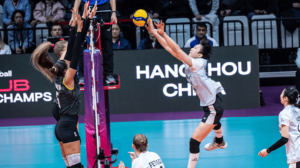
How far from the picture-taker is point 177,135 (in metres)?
6.88

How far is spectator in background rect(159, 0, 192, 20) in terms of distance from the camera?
439 inches

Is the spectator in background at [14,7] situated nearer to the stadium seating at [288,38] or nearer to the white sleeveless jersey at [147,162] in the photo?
the stadium seating at [288,38]

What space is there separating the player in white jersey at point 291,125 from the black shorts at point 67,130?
7.52ft

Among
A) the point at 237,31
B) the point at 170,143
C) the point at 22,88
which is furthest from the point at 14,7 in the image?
the point at 170,143

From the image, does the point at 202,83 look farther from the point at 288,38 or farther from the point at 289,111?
the point at 288,38

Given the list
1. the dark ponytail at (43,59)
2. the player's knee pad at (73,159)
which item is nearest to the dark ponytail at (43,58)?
the dark ponytail at (43,59)

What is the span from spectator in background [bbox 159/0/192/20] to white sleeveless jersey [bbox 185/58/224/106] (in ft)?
21.1

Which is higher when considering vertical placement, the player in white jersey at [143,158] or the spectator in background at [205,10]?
the spectator in background at [205,10]

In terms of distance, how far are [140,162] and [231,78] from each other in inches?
209

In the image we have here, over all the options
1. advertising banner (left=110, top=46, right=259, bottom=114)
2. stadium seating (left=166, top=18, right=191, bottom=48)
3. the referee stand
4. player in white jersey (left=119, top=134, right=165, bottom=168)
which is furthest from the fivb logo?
player in white jersey (left=119, top=134, right=165, bottom=168)

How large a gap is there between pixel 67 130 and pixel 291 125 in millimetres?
2552

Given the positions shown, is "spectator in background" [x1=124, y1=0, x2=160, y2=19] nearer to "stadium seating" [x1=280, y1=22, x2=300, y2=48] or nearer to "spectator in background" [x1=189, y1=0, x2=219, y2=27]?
"spectator in background" [x1=189, y1=0, x2=219, y2=27]

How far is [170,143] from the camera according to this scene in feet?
21.0

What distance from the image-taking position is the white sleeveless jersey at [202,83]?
487 cm
